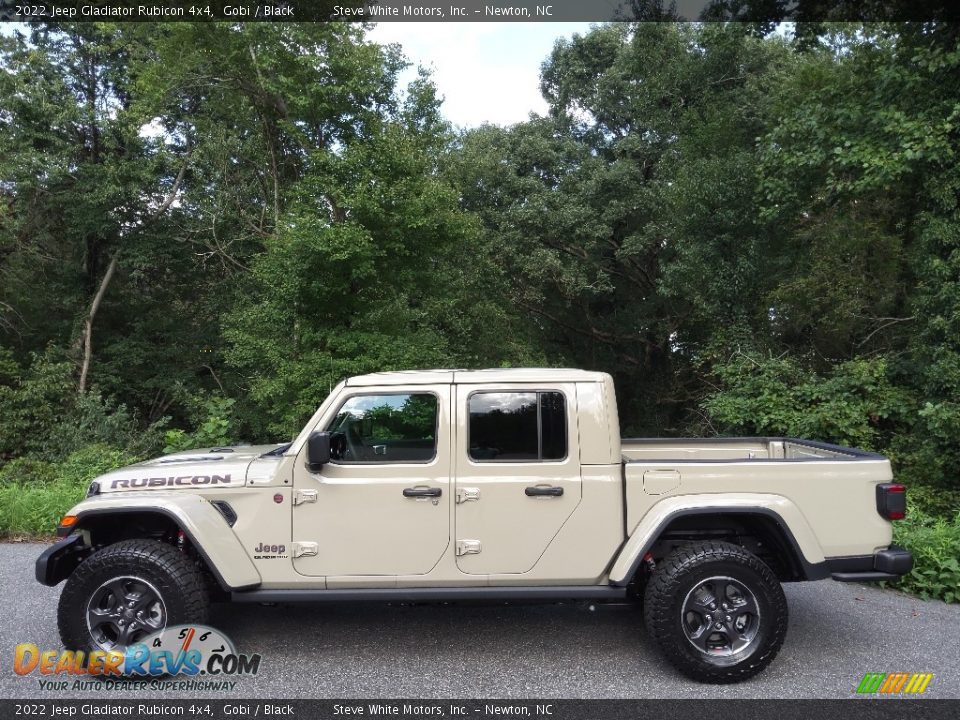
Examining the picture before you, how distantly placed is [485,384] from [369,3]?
13741 mm

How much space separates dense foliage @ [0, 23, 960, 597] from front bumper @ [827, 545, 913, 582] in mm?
3664

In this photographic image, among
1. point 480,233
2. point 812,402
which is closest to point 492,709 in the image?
point 812,402

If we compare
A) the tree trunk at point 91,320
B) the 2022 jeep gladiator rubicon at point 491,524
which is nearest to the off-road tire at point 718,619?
the 2022 jeep gladiator rubicon at point 491,524

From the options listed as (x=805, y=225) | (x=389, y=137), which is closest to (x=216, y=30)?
(x=389, y=137)

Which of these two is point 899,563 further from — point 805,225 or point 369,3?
point 369,3

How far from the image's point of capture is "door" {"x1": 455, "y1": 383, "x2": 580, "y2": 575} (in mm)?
3822

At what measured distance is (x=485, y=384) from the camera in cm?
401

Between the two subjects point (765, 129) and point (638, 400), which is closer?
point (765, 129)

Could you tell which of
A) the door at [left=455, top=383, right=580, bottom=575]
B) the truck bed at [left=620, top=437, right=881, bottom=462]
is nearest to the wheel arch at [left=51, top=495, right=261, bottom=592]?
the door at [left=455, top=383, right=580, bottom=575]

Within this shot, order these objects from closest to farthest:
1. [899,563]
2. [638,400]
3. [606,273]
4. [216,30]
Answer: [899,563] → [216,30] → [606,273] → [638,400]

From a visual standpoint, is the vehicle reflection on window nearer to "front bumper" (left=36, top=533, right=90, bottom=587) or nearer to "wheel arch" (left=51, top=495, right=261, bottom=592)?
"wheel arch" (left=51, top=495, right=261, bottom=592)

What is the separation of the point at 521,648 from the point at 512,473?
1183 millimetres

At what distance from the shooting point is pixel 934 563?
17.0 ft

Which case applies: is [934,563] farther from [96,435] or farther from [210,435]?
[96,435]
